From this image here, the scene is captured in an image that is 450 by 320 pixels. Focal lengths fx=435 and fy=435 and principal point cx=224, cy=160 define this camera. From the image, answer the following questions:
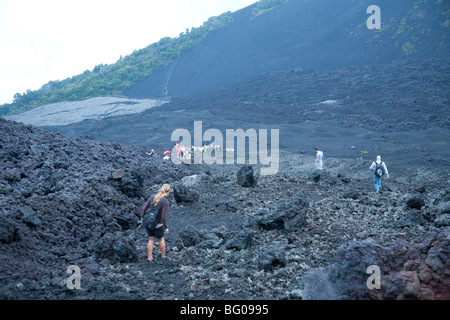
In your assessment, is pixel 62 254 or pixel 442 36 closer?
pixel 62 254

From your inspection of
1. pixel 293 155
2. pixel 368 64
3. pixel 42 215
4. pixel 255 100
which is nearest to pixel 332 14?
pixel 368 64

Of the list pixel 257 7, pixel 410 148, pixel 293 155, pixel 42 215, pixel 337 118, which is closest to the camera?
pixel 42 215

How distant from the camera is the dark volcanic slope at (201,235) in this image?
5535 millimetres

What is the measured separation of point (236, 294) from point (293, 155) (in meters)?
17.8

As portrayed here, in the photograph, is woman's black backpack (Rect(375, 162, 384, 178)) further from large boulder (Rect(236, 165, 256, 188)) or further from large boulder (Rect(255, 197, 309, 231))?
large boulder (Rect(255, 197, 309, 231))

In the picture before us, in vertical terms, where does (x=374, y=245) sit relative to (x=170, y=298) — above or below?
above

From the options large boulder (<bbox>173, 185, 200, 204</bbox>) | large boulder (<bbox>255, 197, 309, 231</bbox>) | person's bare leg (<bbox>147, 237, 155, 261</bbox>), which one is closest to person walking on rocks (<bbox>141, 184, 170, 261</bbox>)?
person's bare leg (<bbox>147, 237, 155, 261</bbox>)

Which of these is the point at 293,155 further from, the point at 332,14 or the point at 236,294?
the point at 332,14

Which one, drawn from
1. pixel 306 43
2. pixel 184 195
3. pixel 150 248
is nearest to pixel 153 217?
pixel 150 248

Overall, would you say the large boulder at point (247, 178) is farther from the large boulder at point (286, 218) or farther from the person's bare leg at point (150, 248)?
the person's bare leg at point (150, 248)

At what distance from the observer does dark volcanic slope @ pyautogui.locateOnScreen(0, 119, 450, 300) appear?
18.2 ft

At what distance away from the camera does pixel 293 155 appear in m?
23.3

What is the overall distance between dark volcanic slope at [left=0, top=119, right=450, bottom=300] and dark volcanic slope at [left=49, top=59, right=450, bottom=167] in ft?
30.4

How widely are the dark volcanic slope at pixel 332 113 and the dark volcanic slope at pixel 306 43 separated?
408 centimetres
